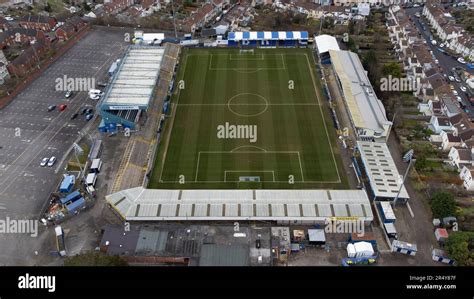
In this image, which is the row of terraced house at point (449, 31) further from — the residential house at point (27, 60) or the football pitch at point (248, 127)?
the residential house at point (27, 60)

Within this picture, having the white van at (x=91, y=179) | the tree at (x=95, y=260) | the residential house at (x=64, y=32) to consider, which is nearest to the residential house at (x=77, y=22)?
the residential house at (x=64, y=32)

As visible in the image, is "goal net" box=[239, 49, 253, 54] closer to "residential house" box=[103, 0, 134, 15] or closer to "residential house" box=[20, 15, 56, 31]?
"residential house" box=[103, 0, 134, 15]

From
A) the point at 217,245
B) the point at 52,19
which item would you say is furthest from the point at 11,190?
the point at 52,19

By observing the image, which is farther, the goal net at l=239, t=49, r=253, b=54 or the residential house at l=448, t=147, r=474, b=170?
the goal net at l=239, t=49, r=253, b=54

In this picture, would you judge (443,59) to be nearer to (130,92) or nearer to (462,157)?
(462,157)

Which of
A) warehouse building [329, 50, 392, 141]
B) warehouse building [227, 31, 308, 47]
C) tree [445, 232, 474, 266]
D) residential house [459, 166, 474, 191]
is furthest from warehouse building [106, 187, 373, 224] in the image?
warehouse building [227, 31, 308, 47]

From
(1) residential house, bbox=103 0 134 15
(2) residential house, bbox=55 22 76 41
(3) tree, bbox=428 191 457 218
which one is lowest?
(3) tree, bbox=428 191 457 218
